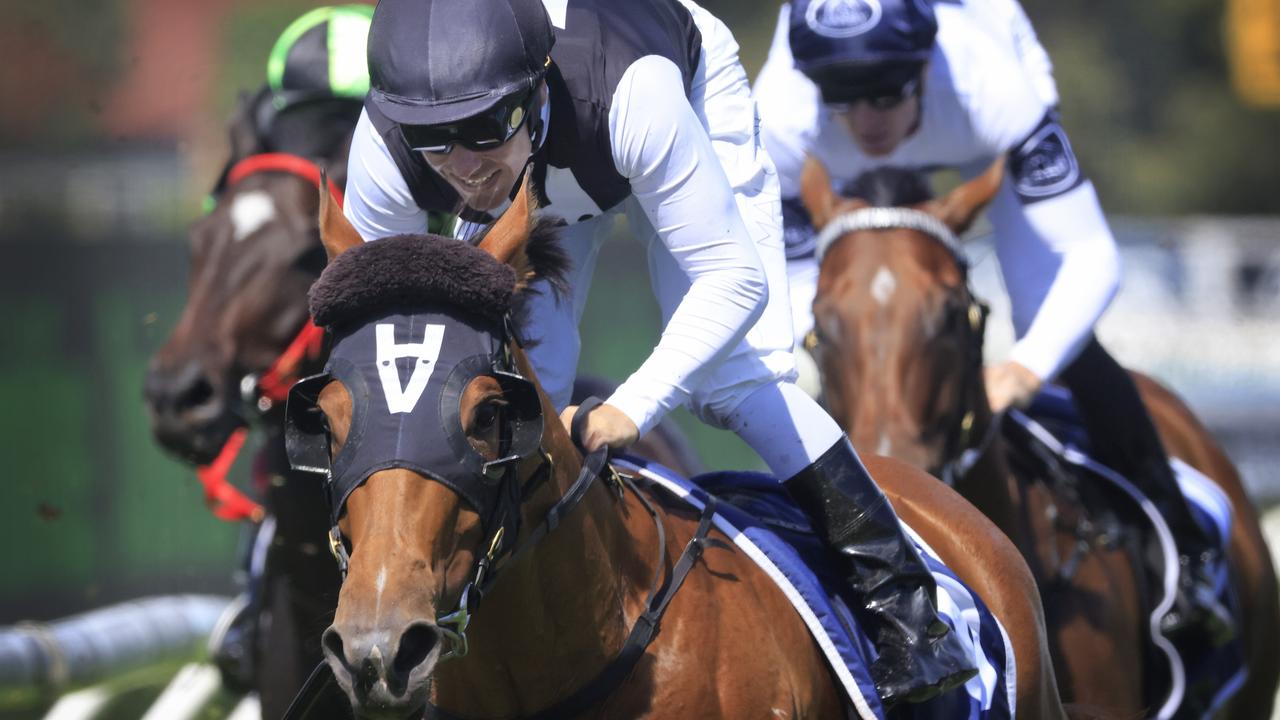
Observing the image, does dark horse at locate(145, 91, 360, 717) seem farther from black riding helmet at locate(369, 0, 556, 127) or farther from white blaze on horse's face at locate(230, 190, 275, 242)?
black riding helmet at locate(369, 0, 556, 127)

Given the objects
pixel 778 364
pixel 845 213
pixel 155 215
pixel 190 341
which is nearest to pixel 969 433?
pixel 845 213

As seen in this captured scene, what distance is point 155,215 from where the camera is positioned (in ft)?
28.9

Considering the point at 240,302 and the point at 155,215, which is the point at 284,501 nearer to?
the point at 240,302

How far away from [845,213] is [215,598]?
4.12 metres

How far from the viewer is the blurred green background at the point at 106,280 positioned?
7031 mm

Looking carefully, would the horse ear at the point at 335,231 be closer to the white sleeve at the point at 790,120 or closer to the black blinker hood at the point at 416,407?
the black blinker hood at the point at 416,407

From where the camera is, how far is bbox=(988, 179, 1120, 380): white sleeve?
15.5 feet

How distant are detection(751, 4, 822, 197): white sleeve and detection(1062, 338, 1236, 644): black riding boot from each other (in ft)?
3.46

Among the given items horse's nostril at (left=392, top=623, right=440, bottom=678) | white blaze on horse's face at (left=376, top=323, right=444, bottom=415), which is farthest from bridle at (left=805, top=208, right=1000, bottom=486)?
horse's nostril at (left=392, top=623, right=440, bottom=678)

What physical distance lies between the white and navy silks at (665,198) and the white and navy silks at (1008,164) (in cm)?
143

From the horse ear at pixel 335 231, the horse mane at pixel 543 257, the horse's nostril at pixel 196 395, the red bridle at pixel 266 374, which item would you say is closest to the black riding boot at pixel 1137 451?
the red bridle at pixel 266 374

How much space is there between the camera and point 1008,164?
493cm

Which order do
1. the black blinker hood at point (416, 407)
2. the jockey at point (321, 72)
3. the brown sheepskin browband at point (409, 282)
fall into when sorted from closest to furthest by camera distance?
the black blinker hood at point (416, 407)
the brown sheepskin browband at point (409, 282)
the jockey at point (321, 72)

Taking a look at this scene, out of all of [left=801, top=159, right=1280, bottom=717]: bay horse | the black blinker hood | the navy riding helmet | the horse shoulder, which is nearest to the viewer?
the black blinker hood
